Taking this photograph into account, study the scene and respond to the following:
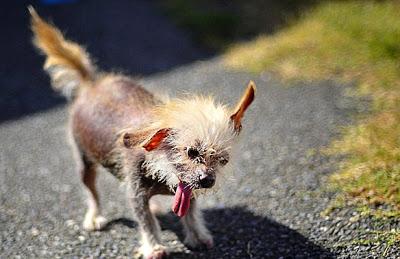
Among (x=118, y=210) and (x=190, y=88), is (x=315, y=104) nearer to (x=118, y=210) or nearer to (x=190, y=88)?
(x=190, y=88)

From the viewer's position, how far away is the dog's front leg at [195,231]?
4.27 meters

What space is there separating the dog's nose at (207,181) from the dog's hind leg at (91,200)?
1.40m

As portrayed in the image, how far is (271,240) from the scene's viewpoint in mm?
4211

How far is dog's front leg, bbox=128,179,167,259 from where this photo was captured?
13.4 feet

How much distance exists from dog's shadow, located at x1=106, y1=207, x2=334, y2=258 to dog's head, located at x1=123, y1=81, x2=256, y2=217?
2.45ft

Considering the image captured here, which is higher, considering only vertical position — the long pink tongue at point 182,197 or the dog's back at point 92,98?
the dog's back at point 92,98

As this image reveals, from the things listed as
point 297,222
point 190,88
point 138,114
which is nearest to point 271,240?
point 297,222

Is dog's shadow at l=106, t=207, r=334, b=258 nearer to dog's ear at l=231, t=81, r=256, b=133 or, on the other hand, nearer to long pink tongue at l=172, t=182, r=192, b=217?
long pink tongue at l=172, t=182, r=192, b=217

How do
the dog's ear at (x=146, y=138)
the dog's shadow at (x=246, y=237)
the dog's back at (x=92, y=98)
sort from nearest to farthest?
the dog's ear at (x=146, y=138)
the dog's shadow at (x=246, y=237)
the dog's back at (x=92, y=98)

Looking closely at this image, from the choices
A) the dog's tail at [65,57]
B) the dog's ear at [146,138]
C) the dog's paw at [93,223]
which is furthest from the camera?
the dog's tail at [65,57]

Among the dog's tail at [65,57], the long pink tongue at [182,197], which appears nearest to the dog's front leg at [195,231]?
the long pink tongue at [182,197]

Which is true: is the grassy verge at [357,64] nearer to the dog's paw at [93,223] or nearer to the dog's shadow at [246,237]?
the dog's shadow at [246,237]

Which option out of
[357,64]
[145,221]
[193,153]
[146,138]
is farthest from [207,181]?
Result: [357,64]

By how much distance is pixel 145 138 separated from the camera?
3707mm
